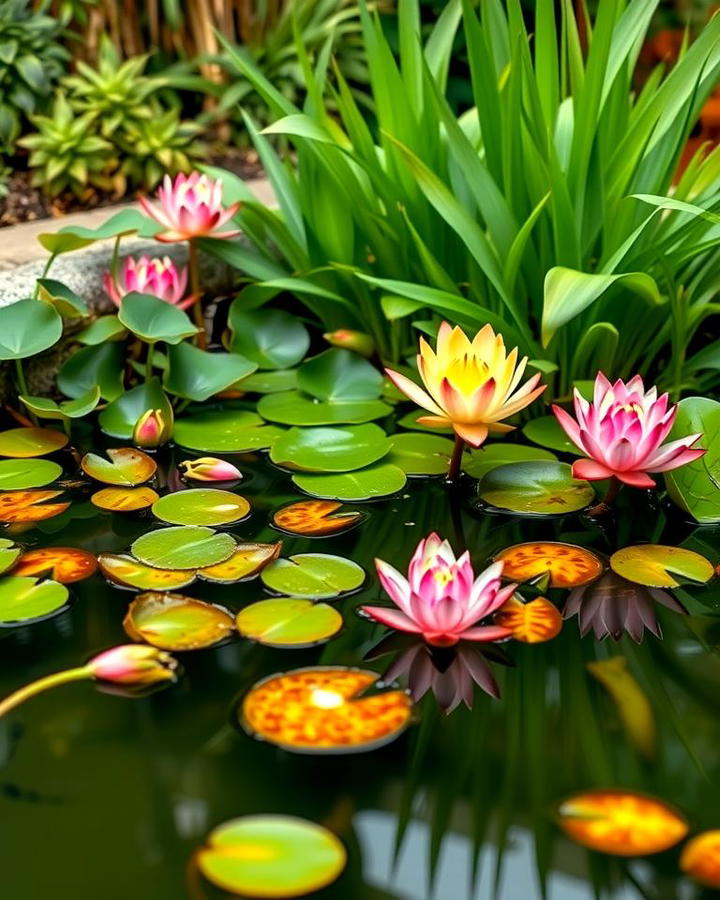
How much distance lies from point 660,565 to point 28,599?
77 cm

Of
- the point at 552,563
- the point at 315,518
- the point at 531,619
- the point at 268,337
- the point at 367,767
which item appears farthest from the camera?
the point at 268,337

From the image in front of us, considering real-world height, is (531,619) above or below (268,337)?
below

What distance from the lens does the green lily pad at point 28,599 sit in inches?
46.3

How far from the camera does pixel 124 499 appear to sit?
1477 mm

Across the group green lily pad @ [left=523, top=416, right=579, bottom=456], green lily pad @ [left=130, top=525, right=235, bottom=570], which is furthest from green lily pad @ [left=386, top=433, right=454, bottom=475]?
green lily pad @ [left=130, top=525, right=235, bottom=570]

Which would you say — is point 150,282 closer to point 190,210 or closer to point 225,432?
point 190,210

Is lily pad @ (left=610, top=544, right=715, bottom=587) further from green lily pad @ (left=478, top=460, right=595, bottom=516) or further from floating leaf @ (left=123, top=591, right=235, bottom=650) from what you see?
floating leaf @ (left=123, top=591, right=235, bottom=650)

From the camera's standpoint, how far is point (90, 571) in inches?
50.6

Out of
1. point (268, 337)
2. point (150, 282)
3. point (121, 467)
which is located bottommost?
point (121, 467)

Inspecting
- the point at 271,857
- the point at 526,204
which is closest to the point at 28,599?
the point at 271,857

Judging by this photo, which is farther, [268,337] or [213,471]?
[268,337]

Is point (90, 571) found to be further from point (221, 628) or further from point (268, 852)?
point (268, 852)

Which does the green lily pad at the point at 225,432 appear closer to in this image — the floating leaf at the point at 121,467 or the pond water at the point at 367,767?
the floating leaf at the point at 121,467

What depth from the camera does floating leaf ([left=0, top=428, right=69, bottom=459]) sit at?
161 cm
